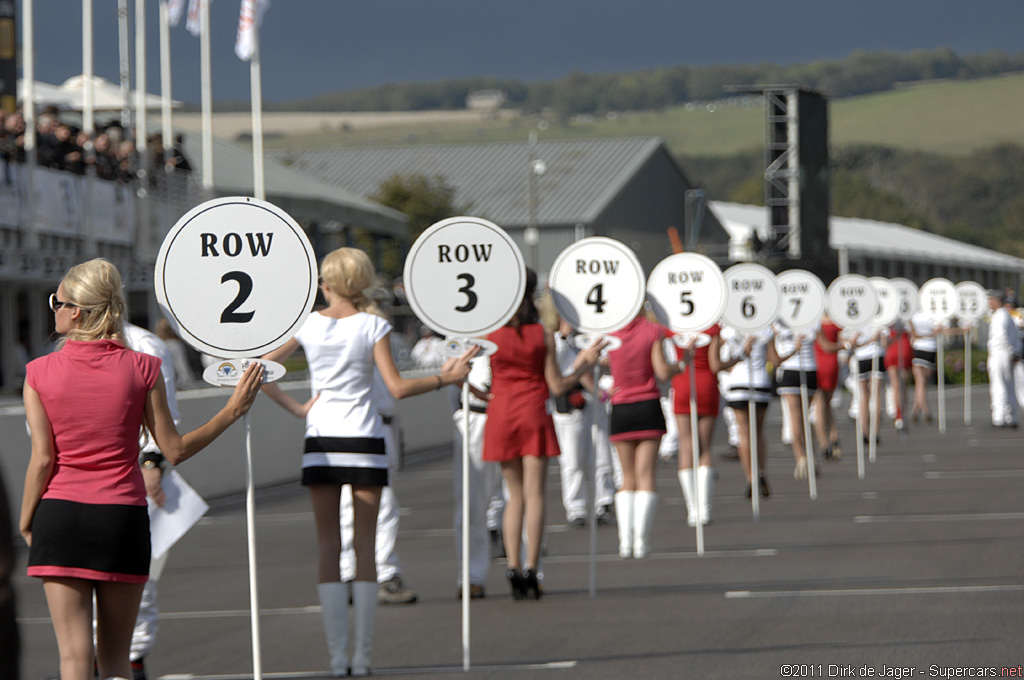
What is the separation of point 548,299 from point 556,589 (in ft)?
7.12

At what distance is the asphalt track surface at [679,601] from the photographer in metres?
7.37

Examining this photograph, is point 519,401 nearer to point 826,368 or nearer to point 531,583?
point 531,583

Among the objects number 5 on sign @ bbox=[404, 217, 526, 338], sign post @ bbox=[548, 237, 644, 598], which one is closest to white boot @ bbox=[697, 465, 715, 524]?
sign post @ bbox=[548, 237, 644, 598]

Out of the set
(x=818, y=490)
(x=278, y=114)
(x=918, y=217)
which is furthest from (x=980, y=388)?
(x=278, y=114)

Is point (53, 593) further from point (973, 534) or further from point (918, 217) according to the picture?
Result: point (918, 217)

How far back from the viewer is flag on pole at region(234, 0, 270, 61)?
27109 millimetres

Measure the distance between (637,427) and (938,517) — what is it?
11.7 feet

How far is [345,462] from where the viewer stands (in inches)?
280

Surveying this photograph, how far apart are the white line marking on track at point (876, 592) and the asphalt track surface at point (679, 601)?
0.06 feet

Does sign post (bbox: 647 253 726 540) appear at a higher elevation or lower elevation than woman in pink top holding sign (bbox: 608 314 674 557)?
higher

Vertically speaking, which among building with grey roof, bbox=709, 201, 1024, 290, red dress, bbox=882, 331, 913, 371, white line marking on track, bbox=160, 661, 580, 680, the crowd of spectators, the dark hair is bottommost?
white line marking on track, bbox=160, 661, 580, 680

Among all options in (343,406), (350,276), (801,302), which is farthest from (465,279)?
(801,302)

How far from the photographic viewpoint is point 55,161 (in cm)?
1952

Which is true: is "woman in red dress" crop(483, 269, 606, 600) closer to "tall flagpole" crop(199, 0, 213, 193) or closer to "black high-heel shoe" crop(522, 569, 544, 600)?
"black high-heel shoe" crop(522, 569, 544, 600)
